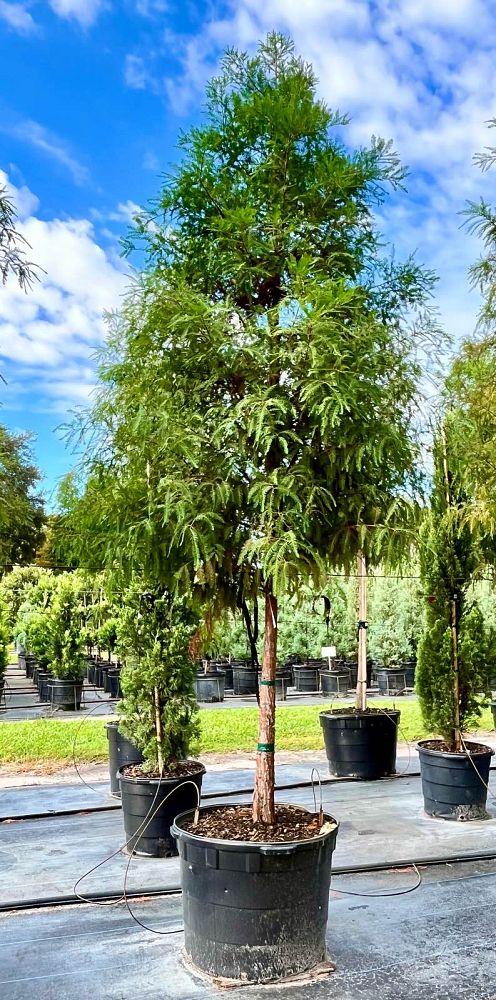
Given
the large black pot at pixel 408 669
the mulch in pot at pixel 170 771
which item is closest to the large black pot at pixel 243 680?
the large black pot at pixel 408 669

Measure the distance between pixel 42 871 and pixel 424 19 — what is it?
5680mm

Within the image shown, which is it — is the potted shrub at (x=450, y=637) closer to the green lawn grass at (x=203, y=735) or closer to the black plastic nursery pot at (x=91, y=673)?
the green lawn grass at (x=203, y=735)

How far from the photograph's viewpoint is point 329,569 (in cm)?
314

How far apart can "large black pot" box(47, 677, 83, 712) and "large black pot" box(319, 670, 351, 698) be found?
4308 mm

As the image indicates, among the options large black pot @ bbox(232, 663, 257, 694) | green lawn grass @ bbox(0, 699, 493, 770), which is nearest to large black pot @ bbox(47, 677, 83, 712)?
green lawn grass @ bbox(0, 699, 493, 770)

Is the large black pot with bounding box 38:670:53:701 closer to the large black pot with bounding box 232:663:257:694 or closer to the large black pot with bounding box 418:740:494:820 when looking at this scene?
the large black pot with bounding box 232:663:257:694

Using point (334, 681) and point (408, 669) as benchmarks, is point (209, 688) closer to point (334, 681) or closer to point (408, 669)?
point (334, 681)

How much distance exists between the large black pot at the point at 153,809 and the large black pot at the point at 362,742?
2254mm

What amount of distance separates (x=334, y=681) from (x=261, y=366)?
10816 mm

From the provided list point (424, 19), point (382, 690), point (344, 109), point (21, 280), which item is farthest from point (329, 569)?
point (382, 690)

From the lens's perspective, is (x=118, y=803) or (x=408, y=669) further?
(x=408, y=669)

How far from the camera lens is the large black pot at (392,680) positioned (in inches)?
527

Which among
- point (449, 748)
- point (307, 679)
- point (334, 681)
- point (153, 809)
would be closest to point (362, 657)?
point (449, 748)

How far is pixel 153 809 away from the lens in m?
4.14
